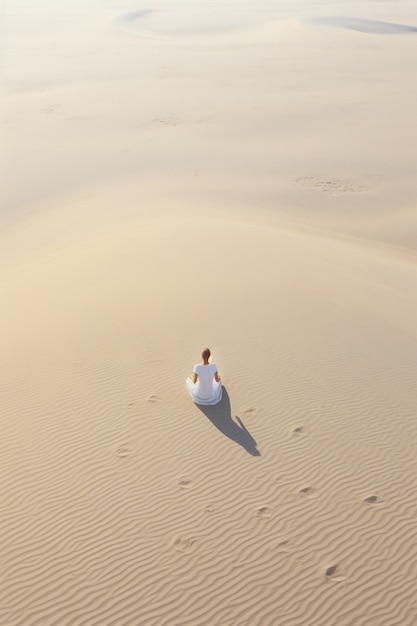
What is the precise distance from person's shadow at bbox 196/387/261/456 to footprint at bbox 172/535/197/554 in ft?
5.61

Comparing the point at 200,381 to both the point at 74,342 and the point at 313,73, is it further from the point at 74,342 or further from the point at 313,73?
the point at 313,73

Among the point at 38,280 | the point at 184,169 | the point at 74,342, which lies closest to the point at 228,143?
the point at 184,169

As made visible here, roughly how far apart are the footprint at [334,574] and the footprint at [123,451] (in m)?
3.04

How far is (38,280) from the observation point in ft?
45.0

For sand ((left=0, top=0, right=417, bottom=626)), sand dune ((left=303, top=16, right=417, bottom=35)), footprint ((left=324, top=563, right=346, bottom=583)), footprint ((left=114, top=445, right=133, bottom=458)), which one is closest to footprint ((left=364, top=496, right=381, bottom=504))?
sand ((left=0, top=0, right=417, bottom=626))

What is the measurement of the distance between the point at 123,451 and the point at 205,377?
1601 mm

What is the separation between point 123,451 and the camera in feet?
27.3

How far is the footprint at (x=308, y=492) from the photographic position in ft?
25.0

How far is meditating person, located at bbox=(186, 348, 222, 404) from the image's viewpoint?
348 inches

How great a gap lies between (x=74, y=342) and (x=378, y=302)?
634cm

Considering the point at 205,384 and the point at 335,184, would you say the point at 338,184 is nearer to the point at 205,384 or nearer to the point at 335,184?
the point at 335,184

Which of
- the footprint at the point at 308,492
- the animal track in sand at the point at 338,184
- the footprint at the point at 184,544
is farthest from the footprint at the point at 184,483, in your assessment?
the animal track in sand at the point at 338,184

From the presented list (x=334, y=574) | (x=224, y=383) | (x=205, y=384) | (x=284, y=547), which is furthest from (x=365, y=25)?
(x=334, y=574)

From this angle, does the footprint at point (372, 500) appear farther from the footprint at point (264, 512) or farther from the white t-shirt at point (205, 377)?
the white t-shirt at point (205, 377)
